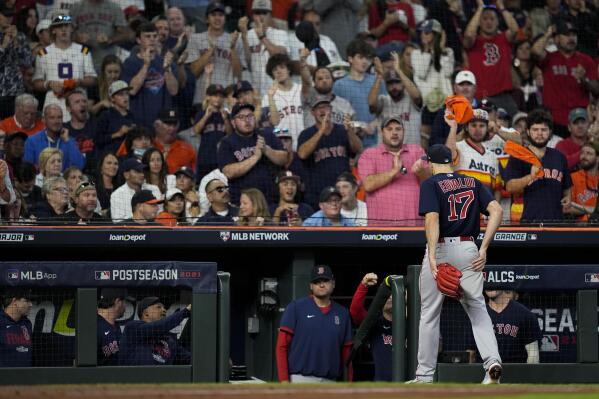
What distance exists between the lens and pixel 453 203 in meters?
7.51

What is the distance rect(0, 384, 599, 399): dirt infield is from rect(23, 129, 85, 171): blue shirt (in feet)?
15.2

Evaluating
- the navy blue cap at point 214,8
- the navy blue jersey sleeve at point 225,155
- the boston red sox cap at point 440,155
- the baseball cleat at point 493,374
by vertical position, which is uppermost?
the navy blue cap at point 214,8

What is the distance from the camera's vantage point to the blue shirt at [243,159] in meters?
10.4

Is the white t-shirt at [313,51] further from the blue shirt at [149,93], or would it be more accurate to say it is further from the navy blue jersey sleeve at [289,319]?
the navy blue jersey sleeve at [289,319]

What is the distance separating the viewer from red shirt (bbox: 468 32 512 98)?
42.4ft

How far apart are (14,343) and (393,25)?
7200mm

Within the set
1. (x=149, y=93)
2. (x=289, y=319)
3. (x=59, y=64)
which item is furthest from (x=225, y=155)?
(x=289, y=319)

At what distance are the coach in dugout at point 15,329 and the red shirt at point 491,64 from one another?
6.77 m

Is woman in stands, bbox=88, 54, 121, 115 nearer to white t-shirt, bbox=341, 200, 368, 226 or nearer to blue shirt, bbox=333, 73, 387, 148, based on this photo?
blue shirt, bbox=333, 73, 387, 148

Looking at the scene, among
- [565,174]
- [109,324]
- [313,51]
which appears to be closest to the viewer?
[109,324]

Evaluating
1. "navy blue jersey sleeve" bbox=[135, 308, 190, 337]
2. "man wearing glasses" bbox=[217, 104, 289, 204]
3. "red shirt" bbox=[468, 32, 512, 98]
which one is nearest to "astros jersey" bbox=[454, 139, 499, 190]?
"man wearing glasses" bbox=[217, 104, 289, 204]

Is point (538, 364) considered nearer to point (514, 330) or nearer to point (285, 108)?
point (514, 330)

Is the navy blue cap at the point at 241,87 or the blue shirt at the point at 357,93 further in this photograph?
the blue shirt at the point at 357,93

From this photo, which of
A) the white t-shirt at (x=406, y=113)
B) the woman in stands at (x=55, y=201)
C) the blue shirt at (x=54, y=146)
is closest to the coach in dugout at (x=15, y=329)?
the woman in stands at (x=55, y=201)
